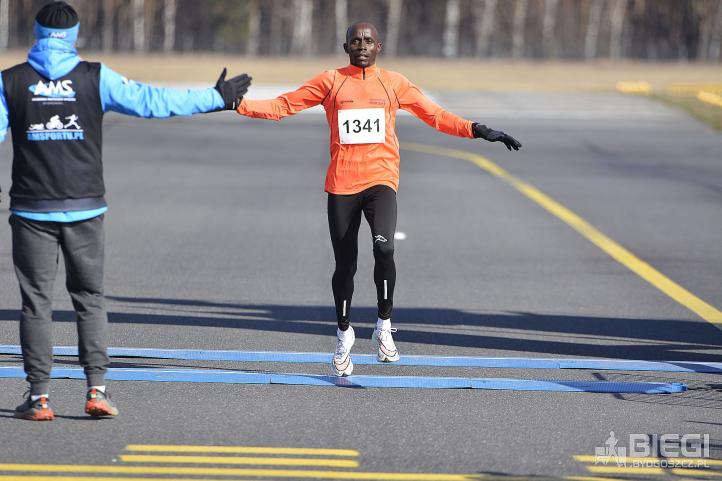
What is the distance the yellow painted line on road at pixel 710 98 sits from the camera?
41.1m

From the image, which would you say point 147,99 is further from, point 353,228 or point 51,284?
point 353,228

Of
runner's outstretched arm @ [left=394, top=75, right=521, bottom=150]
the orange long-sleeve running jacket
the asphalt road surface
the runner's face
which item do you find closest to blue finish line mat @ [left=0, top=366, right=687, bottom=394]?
the asphalt road surface

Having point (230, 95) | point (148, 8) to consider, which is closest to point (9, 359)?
point (230, 95)

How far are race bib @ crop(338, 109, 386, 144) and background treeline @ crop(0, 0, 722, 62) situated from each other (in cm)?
7605

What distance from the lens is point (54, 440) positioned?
19.7ft

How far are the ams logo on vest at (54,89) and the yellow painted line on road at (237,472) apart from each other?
1818 millimetres

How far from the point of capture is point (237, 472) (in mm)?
5574

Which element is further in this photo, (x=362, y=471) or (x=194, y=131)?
(x=194, y=131)

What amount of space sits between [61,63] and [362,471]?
248 centimetres

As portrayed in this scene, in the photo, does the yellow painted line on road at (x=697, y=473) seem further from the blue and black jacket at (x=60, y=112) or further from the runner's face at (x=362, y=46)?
the runner's face at (x=362, y=46)

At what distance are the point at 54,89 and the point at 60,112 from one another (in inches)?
4.6

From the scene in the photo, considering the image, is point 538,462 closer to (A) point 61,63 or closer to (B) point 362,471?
(B) point 362,471

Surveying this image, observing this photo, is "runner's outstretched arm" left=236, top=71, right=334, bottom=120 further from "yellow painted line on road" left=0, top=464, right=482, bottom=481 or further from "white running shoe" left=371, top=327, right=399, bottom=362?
"yellow painted line on road" left=0, top=464, right=482, bottom=481

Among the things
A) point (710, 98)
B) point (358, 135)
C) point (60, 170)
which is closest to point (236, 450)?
point (60, 170)
